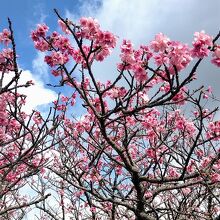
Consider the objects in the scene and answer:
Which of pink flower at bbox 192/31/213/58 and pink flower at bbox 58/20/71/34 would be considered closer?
pink flower at bbox 192/31/213/58

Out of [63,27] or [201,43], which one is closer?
[201,43]

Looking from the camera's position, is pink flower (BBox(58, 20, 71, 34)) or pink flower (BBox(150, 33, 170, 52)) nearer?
pink flower (BBox(150, 33, 170, 52))

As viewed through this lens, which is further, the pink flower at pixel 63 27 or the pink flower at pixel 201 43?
the pink flower at pixel 63 27

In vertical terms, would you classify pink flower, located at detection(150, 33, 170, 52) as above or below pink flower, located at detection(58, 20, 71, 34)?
below

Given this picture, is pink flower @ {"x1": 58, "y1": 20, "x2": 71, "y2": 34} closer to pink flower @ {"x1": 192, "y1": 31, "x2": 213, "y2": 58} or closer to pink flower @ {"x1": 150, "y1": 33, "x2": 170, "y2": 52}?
pink flower @ {"x1": 150, "y1": 33, "x2": 170, "y2": 52}

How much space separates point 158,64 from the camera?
493 cm

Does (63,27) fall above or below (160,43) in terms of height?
above

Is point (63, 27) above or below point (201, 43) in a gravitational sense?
above

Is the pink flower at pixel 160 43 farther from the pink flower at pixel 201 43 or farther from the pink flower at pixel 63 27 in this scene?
the pink flower at pixel 63 27

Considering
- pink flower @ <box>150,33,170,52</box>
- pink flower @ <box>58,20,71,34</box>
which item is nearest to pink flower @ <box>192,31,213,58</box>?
pink flower @ <box>150,33,170,52</box>

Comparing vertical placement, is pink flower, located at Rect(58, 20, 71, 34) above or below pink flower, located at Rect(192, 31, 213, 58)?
above

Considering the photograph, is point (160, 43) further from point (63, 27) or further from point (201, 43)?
point (63, 27)

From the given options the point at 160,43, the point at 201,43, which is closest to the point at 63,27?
the point at 160,43

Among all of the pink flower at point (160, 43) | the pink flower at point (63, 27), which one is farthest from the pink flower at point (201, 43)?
the pink flower at point (63, 27)
